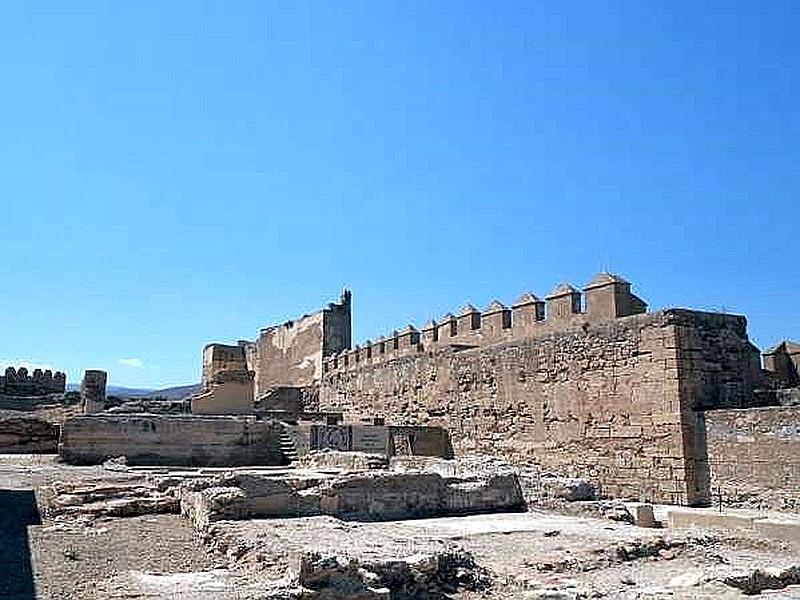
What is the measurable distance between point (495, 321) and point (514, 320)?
1133 mm

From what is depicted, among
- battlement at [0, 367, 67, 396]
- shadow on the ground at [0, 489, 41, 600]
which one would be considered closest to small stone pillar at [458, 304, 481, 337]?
shadow on the ground at [0, 489, 41, 600]

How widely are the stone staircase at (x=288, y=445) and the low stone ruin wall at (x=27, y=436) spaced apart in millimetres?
5321

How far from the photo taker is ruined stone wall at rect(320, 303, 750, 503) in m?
12.1

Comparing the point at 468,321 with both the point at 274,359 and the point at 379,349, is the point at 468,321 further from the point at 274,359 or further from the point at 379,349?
the point at 274,359

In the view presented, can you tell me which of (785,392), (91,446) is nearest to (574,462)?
(785,392)

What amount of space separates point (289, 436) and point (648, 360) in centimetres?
786

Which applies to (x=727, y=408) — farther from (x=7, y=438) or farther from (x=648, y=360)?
(x=7, y=438)

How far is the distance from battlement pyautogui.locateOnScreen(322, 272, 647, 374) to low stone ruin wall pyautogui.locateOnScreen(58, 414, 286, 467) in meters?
5.60

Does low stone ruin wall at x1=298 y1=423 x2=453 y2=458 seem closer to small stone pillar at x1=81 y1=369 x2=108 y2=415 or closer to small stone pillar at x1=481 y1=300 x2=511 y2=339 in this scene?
small stone pillar at x1=481 y1=300 x2=511 y2=339

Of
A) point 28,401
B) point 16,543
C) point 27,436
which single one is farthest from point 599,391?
point 28,401

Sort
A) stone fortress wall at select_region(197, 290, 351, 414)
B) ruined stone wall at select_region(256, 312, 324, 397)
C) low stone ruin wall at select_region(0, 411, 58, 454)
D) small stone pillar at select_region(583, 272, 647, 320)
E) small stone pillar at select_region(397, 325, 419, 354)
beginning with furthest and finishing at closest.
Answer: ruined stone wall at select_region(256, 312, 324, 397)
small stone pillar at select_region(397, 325, 419, 354)
stone fortress wall at select_region(197, 290, 351, 414)
low stone ruin wall at select_region(0, 411, 58, 454)
small stone pillar at select_region(583, 272, 647, 320)

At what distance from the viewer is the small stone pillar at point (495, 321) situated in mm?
17658

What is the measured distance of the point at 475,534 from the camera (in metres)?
7.81

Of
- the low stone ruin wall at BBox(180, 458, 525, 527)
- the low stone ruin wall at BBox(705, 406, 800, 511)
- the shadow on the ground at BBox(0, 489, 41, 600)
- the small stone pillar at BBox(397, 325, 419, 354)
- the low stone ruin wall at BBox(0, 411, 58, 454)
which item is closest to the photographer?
the shadow on the ground at BBox(0, 489, 41, 600)
